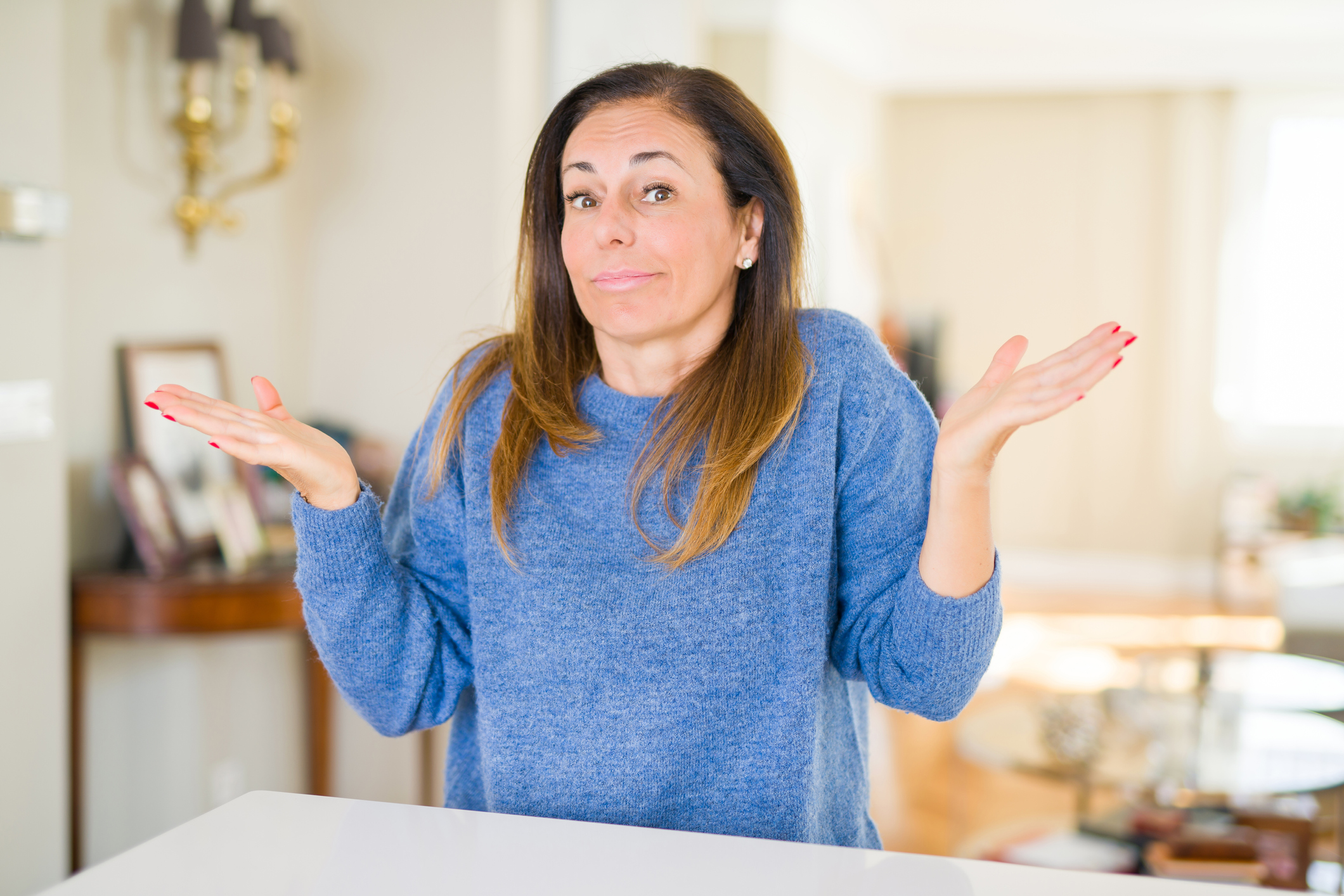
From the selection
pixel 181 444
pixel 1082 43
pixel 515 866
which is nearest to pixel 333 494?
pixel 515 866

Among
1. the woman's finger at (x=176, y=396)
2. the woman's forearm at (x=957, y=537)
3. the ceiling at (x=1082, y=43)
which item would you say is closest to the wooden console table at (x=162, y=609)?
the woman's finger at (x=176, y=396)

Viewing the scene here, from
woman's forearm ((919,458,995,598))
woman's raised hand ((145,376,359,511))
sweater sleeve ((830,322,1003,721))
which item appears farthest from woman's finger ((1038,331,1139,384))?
woman's raised hand ((145,376,359,511))

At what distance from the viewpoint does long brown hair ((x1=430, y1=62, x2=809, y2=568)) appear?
1.16 metres

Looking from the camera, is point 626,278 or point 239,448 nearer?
point 239,448

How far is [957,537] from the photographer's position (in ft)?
3.39

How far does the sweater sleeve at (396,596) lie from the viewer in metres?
1.12

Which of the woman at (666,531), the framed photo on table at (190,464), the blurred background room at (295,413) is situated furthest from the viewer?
the framed photo on table at (190,464)

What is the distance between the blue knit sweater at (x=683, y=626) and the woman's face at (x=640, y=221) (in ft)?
0.40

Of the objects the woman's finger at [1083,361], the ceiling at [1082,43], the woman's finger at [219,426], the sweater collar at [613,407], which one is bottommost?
the woman's finger at [219,426]

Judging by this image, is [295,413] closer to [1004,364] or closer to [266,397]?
[266,397]

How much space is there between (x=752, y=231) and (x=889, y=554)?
395mm

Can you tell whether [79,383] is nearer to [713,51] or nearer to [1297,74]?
[713,51]

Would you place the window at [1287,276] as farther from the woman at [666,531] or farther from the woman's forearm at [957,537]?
the woman's forearm at [957,537]

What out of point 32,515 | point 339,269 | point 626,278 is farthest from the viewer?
point 339,269
